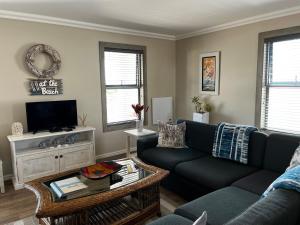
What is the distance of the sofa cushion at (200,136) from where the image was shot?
3.15m

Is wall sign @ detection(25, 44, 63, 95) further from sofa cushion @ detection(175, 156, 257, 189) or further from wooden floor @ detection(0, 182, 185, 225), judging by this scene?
sofa cushion @ detection(175, 156, 257, 189)

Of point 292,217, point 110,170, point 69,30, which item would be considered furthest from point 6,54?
point 292,217

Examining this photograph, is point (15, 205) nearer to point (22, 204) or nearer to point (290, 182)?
point (22, 204)

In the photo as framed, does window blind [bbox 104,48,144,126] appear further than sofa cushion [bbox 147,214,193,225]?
Yes

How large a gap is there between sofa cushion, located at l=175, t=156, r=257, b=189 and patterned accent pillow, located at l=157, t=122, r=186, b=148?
1.83 feet

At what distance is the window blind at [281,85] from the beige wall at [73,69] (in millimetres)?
2120

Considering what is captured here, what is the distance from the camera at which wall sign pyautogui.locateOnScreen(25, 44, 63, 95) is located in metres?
3.43

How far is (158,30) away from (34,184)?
3.55m

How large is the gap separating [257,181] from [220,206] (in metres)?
0.65

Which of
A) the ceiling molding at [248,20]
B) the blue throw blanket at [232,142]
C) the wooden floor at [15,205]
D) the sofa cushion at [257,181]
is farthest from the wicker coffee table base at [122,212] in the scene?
the ceiling molding at [248,20]

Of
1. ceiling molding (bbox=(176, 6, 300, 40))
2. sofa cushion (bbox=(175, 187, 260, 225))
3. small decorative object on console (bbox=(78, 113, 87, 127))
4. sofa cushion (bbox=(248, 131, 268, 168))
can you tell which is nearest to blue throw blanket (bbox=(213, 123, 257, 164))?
sofa cushion (bbox=(248, 131, 268, 168))

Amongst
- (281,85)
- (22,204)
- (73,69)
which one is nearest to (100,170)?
(22,204)

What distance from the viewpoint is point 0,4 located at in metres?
2.94

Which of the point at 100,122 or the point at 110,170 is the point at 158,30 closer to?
the point at 100,122
